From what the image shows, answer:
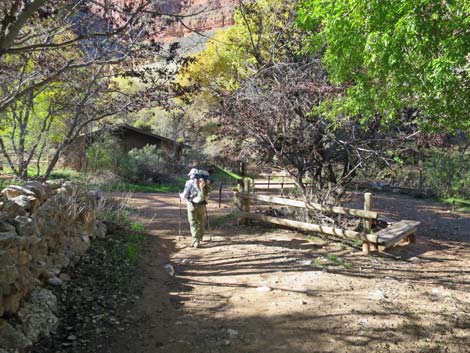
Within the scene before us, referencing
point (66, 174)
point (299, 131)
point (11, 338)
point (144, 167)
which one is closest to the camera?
point (11, 338)

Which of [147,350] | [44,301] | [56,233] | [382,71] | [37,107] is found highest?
[37,107]

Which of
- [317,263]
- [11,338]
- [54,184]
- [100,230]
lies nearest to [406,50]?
[317,263]

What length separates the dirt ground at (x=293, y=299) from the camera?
161 inches

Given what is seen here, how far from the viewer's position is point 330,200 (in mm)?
10812

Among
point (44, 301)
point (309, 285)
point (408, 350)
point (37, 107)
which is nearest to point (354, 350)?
point (408, 350)

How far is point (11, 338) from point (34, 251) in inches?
54.9

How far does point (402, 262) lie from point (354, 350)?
486 cm

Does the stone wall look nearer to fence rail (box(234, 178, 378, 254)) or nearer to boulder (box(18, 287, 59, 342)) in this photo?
boulder (box(18, 287, 59, 342))

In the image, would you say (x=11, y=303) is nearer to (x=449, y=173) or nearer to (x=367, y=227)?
(x=367, y=227)

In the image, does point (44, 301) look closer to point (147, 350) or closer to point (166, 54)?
point (147, 350)

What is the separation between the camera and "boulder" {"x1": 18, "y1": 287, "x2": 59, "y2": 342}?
376cm

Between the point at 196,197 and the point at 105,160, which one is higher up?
the point at 105,160

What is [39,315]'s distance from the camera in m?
3.98

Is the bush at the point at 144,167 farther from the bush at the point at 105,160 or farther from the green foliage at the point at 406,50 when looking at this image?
the green foliage at the point at 406,50
